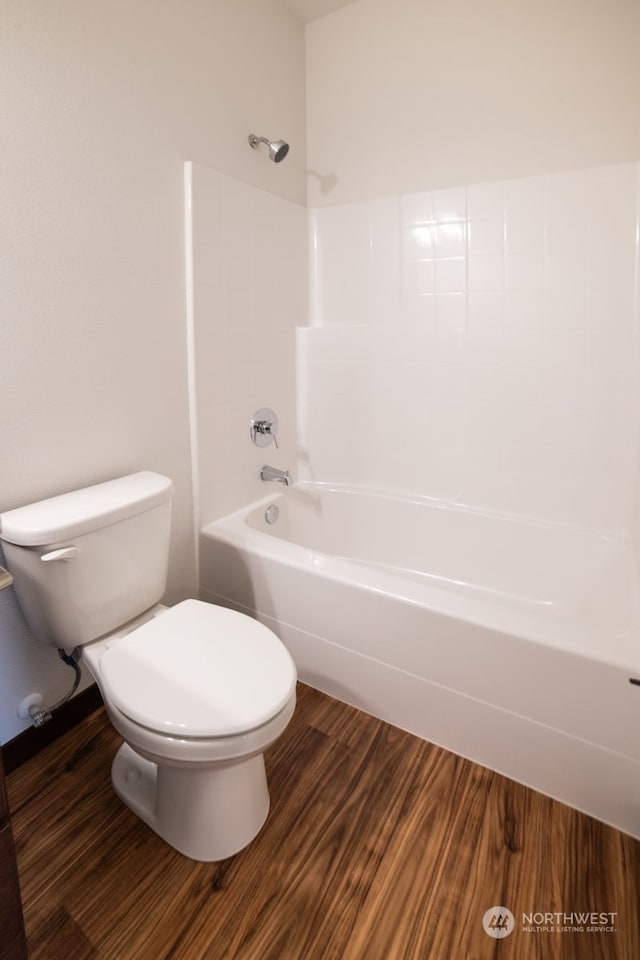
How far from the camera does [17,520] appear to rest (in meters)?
1.19

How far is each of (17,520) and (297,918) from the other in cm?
107

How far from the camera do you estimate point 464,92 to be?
1.83 meters

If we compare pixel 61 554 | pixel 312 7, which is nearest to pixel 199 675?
pixel 61 554

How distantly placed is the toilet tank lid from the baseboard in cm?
65

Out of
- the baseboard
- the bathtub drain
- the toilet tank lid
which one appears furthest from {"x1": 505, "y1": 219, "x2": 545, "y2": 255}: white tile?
the baseboard

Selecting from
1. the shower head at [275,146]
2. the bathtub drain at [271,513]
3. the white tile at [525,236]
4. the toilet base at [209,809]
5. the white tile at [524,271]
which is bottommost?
the toilet base at [209,809]

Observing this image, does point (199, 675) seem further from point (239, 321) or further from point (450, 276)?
point (450, 276)

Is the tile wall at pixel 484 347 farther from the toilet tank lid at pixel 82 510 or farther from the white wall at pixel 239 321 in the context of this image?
the toilet tank lid at pixel 82 510

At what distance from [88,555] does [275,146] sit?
58.0 inches

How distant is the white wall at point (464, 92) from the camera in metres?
1.62

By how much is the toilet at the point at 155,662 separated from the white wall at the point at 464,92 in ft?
5.27

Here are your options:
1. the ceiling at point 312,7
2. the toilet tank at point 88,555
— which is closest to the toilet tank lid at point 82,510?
the toilet tank at point 88,555

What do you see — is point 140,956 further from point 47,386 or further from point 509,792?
point 47,386

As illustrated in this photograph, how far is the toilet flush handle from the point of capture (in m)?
1.18
